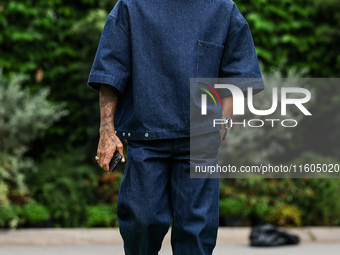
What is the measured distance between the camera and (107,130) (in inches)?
103

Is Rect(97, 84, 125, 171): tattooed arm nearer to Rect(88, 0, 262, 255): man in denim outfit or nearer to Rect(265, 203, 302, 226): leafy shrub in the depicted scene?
Rect(88, 0, 262, 255): man in denim outfit

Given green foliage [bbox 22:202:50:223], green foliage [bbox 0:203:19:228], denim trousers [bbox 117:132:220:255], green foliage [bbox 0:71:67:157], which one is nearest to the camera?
denim trousers [bbox 117:132:220:255]

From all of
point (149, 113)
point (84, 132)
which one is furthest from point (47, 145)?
point (149, 113)

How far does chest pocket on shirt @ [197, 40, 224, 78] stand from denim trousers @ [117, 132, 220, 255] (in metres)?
0.28

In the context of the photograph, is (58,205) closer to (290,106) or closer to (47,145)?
(47,145)

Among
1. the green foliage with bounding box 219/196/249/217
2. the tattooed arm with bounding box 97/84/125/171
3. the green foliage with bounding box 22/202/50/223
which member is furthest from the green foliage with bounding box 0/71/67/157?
the tattooed arm with bounding box 97/84/125/171

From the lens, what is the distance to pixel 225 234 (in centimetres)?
588

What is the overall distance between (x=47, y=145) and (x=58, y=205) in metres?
→ 1.68

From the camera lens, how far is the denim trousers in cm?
249

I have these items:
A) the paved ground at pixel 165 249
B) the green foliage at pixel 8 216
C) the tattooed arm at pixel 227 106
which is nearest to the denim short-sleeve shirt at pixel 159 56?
the tattooed arm at pixel 227 106

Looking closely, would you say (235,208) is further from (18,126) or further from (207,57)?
(207,57)

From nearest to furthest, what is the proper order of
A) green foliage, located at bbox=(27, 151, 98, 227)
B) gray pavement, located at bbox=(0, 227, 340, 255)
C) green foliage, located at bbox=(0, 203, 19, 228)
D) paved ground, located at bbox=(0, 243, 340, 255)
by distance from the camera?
paved ground, located at bbox=(0, 243, 340, 255)
gray pavement, located at bbox=(0, 227, 340, 255)
green foliage, located at bbox=(0, 203, 19, 228)
green foliage, located at bbox=(27, 151, 98, 227)

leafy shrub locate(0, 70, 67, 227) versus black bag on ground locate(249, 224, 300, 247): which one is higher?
leafy shrub locate(0, 70, 67, 227)

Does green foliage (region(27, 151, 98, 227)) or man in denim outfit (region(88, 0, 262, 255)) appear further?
green foliage (region(27, 151, 98, 227))
